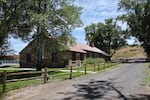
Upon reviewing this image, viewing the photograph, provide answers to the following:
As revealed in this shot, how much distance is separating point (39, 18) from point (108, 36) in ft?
250

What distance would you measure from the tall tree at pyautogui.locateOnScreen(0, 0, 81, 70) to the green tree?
2753 inches

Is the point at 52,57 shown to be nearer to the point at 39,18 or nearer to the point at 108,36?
the point at 39,18

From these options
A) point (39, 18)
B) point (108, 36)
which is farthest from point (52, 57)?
point (108, 36)

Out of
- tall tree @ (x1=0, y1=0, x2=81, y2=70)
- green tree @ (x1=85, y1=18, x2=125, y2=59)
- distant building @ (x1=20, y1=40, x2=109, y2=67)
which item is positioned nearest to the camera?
tall tree @ (x1=0, y1=0, x2=81, y2=70)

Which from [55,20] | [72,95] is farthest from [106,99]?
[55,20]

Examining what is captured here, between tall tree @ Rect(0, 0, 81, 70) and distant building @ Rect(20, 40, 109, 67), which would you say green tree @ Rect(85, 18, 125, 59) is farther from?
tall tree @ Rect(0, 0, 81, 70)

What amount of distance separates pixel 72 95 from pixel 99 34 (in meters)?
92.3

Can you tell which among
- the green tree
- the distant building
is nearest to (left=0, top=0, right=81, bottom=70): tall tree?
the distant building

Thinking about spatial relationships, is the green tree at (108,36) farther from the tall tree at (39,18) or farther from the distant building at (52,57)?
the tall tree at (39,18)

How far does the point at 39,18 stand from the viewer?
30031 mm

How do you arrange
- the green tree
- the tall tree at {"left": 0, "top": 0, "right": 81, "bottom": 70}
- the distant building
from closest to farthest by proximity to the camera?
the tall tree at {"left": 0, "top": 0, "right": 81, "bottom": 70}
the distant building
the green tree

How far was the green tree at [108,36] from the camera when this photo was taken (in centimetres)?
10384

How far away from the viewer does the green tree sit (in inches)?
4088

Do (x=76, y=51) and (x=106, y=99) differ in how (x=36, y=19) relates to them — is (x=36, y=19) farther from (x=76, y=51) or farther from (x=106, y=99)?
(x=76, y=51)
